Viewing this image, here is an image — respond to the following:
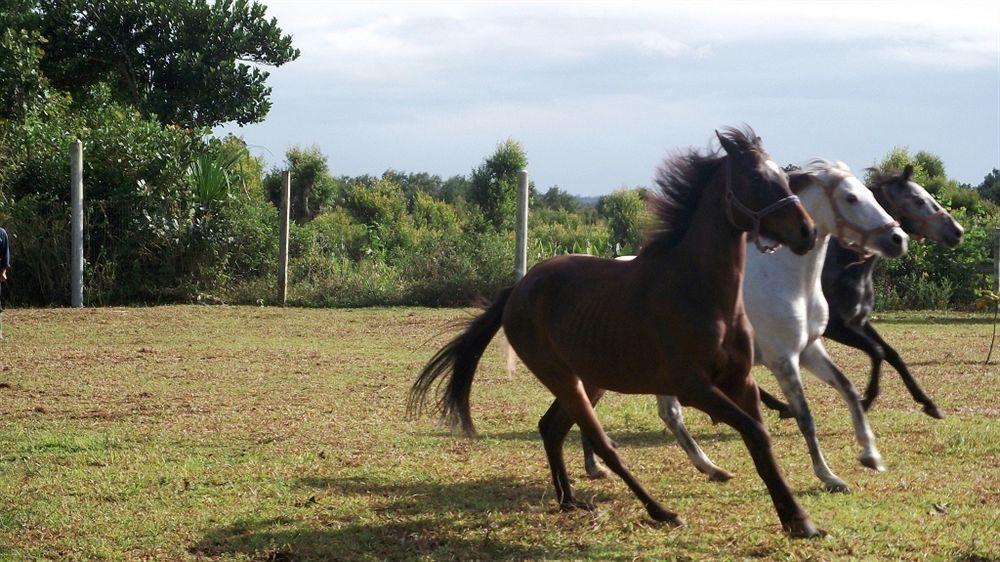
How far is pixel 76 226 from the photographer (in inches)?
698

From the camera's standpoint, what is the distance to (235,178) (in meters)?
20.3

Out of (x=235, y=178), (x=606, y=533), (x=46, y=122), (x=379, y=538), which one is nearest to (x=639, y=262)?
(x=606, y=533)

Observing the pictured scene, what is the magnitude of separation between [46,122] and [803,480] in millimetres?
18400

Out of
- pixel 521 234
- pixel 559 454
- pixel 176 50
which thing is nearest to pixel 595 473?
pixel 559 454

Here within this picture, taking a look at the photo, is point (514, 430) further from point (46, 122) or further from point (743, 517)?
point (46, 122)

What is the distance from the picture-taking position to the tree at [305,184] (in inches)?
1391

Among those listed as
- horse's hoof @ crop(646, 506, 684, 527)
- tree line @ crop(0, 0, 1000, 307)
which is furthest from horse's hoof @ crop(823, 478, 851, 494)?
tree line @ crop(0, 0, 1000, 307)

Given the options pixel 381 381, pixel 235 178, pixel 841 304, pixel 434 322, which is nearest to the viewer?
pixel 841 304

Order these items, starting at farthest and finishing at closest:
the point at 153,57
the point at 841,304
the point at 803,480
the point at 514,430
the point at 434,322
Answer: the point at 153,57 → the point at 434,322 → the point at 514,430 → the point at 841,304 → the point at 803,480

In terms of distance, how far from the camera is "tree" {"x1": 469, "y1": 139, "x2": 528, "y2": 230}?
32.0m

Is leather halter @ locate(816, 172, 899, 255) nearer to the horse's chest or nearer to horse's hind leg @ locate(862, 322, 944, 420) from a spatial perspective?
horse's hind leg @ locate(862, 322, 944, 420)

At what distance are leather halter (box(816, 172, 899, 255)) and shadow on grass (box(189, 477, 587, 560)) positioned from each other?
2.46 meters

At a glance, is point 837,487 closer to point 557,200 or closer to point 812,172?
point 812,172

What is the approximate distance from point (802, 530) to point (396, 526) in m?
2.01
